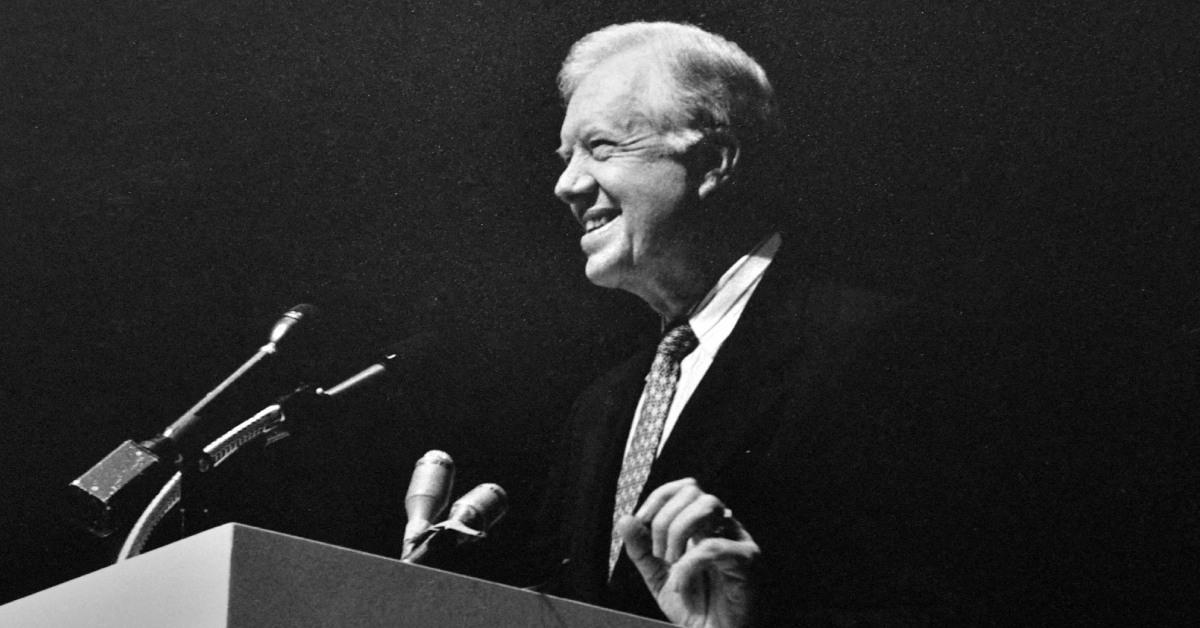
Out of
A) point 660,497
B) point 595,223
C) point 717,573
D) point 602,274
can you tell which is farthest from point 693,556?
point 595,223

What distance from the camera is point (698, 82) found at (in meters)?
3.31

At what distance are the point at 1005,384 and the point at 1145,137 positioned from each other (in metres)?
0.60

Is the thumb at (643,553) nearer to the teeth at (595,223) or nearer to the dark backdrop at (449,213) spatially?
the dark backdrop at (449,213)

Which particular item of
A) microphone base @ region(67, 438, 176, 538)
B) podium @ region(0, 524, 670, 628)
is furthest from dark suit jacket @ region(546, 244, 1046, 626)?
microphone base @ region(67, 438, 176, 538)

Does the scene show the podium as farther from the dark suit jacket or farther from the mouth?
the mouth

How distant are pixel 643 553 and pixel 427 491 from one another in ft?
1.55

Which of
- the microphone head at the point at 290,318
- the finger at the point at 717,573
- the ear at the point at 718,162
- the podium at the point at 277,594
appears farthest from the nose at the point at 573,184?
the podium at the point at 277,594

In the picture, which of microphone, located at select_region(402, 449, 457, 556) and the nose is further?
the nose

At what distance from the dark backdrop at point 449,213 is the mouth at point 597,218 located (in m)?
0.03

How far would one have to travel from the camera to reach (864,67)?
10.8ft

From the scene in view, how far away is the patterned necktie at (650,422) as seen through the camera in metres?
3.07

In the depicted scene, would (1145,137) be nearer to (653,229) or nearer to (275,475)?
(653,229)

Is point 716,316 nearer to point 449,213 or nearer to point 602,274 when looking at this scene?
point 602,274

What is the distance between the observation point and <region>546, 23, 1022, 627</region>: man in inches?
112
